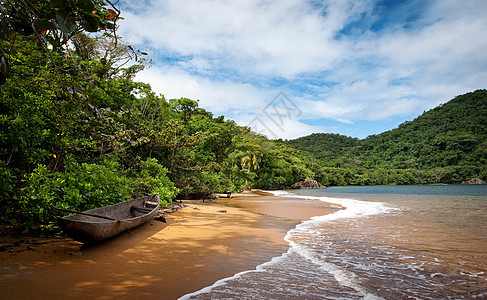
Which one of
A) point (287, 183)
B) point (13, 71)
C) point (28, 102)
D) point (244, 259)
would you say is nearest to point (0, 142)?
point (28, 102)

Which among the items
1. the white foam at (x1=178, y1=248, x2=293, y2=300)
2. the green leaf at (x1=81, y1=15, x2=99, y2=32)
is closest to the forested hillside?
the white foam at (x1=178, y1=248, x2=293, y2=300)

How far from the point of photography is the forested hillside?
62.1 m

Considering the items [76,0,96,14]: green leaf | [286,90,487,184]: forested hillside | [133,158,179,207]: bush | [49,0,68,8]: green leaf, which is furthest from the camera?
[286,90,487,184]: forested hillside

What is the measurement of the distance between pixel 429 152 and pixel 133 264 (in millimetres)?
83474

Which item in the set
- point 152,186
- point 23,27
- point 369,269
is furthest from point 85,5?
point 152,186

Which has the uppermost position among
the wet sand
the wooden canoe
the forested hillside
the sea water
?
the forested hillside

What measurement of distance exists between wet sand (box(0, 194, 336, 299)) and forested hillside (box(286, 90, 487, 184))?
6185 centimetres

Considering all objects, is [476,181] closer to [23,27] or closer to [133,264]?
[133,264]

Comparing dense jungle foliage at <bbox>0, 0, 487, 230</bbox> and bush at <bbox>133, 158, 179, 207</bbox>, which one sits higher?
dense jungle foliage at <bbox>0, 0, 487, 230</bbox>

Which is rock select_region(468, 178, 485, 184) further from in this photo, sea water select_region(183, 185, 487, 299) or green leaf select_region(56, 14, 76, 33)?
green leaf select_region(56, 14, 76, 33)

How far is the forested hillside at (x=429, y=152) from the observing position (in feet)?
204

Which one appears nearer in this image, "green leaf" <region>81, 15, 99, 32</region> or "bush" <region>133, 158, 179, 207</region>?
"green leaf" <region>81, 15, 99, 32</region>

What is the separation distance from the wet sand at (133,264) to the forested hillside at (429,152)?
6185 centimetres

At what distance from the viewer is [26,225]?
4629 millimetres
